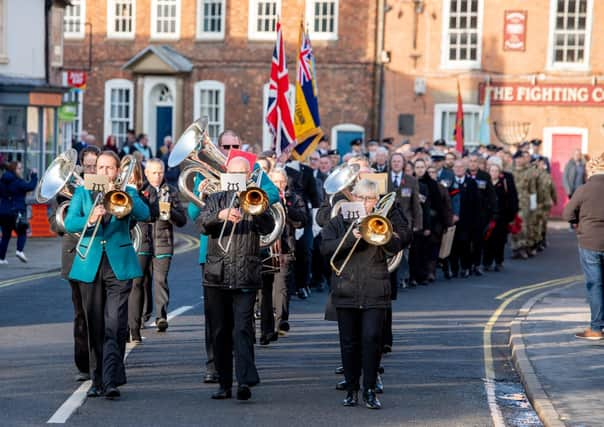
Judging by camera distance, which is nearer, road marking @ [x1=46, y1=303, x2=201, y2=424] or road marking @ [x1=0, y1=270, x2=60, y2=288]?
road marking @ [x1=46, y1=303, x2=201, y2=424]

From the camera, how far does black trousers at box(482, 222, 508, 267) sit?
2372 centimetres

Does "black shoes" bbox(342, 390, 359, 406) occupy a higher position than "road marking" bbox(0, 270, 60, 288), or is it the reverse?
"black shoes" bbox(342, 390, 359, 406)

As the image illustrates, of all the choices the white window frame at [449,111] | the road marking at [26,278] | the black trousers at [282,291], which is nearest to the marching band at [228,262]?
the black trousers at [282,291]

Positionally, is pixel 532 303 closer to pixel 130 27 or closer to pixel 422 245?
pixel 422 245

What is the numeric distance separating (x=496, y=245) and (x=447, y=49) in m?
16.1

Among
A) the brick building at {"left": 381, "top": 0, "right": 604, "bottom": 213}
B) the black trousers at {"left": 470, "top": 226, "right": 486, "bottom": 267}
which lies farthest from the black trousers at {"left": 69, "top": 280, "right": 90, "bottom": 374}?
the brick building at {"left": 381, "top": 0, "right": 604, "bottom": 213}

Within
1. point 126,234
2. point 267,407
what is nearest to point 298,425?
point 267,407

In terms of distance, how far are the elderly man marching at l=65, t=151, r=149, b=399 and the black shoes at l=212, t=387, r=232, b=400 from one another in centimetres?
76

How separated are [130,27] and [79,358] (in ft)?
104

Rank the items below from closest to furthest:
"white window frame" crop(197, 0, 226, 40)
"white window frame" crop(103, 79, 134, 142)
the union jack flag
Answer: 1. the union jack flag
2. "white window frame" crop(197, 0, 226, 40)
3. "white window frame" crop(103, 79, 134, 142)

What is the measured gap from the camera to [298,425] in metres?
9.73

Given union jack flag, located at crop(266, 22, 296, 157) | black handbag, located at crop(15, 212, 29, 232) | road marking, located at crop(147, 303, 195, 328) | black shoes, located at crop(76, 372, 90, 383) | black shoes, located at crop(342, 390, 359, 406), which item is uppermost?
union jack flag, located at crop(266, 22, 296, 157)

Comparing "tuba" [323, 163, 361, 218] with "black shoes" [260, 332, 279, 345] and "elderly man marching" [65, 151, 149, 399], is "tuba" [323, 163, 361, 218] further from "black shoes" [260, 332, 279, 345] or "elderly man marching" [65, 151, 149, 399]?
"black shoes" [260, 332, 279, 345]

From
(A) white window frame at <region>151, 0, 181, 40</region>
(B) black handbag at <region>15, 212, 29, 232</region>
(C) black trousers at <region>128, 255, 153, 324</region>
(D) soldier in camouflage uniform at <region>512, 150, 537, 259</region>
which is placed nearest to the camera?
(C) black trousers at <region>128, 255, 153, 324</region>
